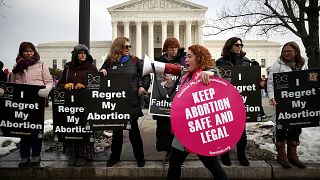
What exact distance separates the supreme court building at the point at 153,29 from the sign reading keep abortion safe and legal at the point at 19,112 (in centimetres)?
7064

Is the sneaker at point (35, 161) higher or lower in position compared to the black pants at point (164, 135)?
lower

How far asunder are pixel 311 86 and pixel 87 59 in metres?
3.30

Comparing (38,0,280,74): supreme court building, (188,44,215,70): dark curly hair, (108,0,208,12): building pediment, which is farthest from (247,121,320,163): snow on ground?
(108,0,208,12): building pediment

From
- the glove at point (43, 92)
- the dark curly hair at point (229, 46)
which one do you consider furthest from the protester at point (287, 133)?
the glove at point (43, 92)

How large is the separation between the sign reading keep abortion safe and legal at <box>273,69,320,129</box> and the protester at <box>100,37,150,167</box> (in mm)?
1921

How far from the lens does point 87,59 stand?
16.2 feet

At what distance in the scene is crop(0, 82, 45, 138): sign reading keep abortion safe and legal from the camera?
463 centimetres

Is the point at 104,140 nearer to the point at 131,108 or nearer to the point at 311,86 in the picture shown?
the point at 131,108

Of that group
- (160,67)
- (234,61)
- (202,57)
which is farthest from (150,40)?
(202,57)

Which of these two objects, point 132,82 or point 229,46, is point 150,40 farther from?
point 132,82

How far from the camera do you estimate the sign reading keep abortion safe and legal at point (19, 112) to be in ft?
15.2

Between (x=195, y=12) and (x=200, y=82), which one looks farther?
(x=195, y=12)

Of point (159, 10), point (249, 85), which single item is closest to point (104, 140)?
point (249, 85)

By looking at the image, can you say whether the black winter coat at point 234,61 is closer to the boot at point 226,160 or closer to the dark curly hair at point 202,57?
the boot at point 226,160
